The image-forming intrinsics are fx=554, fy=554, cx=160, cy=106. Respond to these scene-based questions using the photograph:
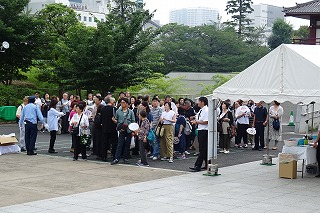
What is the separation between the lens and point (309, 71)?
1223 cm

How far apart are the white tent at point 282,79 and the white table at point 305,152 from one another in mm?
1960

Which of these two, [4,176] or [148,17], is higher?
[148,17]

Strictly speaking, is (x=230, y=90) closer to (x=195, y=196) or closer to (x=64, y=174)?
(x=195, y=196)

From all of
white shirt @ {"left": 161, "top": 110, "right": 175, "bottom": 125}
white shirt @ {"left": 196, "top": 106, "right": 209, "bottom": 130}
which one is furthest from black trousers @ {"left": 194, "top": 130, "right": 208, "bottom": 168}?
white shirt @ {"left": 161, "top": 110, "right": 175, "bottom": 125}

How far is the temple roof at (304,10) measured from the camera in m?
34.2

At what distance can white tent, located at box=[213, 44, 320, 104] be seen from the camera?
1209 centimetres

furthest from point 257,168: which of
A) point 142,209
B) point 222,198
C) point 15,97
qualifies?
point 15,97

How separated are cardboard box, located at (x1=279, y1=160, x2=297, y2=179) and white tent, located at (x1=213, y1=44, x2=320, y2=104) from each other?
1.96m

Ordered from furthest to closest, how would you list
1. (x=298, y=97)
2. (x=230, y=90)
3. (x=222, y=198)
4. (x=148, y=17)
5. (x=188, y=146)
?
(x=148, y=17) < (x=188, y=146) < (x=230, y=90) < (x=298, y=97) < (x=222, y=198)

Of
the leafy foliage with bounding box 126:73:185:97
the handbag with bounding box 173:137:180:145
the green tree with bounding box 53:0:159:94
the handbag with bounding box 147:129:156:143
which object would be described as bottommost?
the handbag with bounding box 173:137:180:145

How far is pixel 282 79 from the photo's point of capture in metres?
12.6

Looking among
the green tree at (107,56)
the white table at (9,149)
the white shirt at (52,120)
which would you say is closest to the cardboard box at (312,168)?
the white shirt at (52,120)

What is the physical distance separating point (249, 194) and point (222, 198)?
0.79 metres

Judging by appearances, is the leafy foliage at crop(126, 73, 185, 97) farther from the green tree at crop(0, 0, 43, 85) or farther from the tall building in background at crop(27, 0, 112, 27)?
the tall building in background at crop(27, 0, 112, 27)
